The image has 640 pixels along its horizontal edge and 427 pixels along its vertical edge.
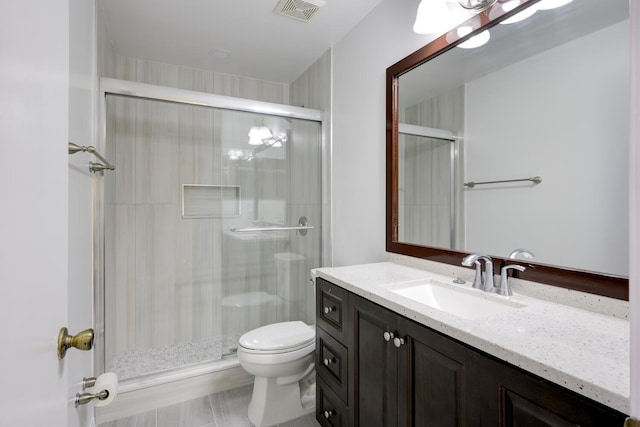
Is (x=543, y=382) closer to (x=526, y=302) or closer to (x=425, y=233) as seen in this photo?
(x=526, y=302)

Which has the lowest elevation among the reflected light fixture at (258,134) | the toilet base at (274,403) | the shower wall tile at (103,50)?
the toilet base at (274,403)

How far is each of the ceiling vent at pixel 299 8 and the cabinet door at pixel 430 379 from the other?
183 centimetres

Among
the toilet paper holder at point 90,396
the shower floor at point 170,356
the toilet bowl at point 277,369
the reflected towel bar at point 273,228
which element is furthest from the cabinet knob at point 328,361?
the reflected towel bar at point 273,228

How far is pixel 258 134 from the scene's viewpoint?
2350 millimetres

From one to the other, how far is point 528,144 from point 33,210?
1.43 m

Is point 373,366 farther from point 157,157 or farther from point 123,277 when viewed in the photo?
point 157,157

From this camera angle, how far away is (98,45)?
69.8 inches

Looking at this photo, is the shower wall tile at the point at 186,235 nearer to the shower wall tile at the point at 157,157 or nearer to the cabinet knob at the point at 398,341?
the shower wall tile at the point at 157,157

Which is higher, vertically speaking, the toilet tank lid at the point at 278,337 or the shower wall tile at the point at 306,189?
the shower wall tile at the point at 306,189

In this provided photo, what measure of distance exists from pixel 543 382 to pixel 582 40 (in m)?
1.06

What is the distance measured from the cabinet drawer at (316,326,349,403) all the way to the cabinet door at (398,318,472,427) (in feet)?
1.24

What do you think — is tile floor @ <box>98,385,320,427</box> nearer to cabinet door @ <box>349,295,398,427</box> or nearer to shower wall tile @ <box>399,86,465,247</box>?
cabinet door @ <box>349,295,398,427</box>

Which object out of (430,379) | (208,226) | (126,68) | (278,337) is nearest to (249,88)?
(126,68)

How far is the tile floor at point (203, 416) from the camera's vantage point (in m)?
1.76
